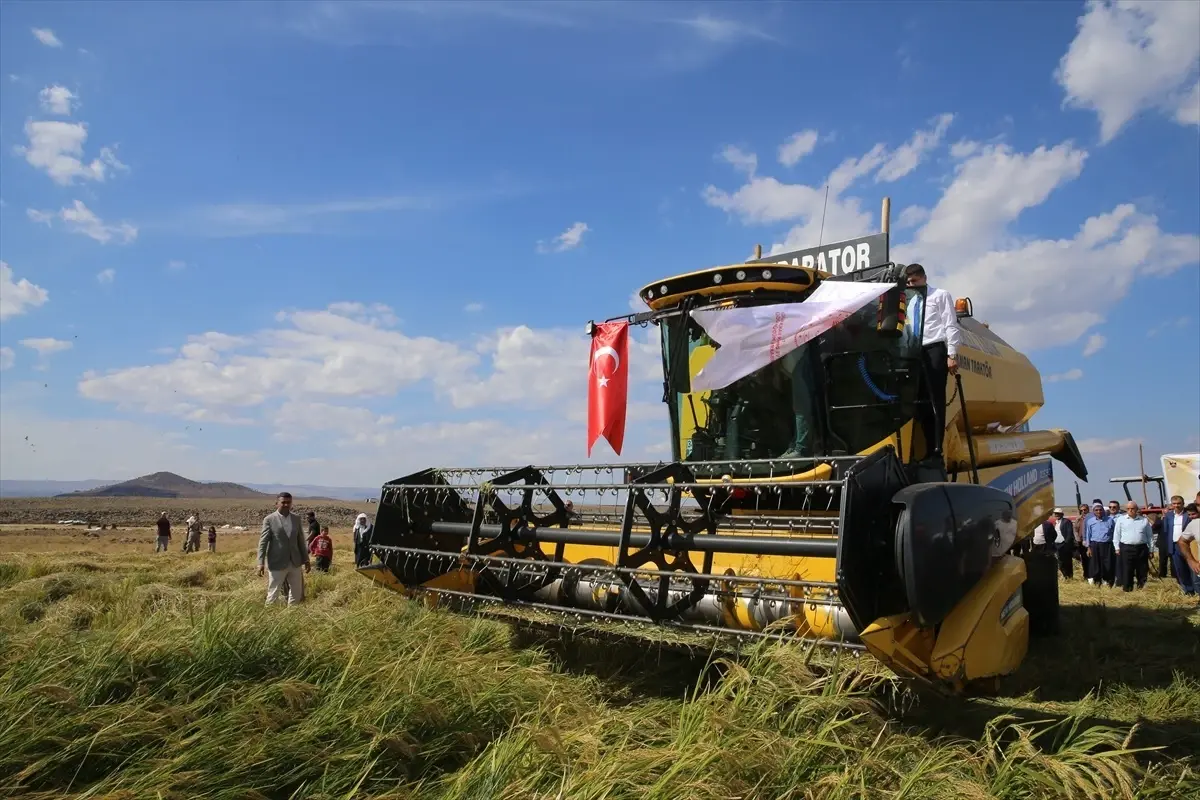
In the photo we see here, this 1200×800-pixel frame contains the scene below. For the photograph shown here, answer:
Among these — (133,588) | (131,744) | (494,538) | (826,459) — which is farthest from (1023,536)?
(133,588)

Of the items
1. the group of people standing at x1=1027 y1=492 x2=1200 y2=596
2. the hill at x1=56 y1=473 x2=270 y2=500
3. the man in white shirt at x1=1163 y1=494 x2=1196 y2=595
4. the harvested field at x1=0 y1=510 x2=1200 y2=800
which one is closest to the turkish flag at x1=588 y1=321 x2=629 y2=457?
the harvested field at x1=0 y1=510 x2=1200 y2=800

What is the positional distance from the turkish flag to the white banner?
1.47 meters

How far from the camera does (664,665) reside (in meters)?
5.41

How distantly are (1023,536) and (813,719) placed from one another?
173 inches

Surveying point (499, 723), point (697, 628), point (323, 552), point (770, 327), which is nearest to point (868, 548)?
point (697, 628)

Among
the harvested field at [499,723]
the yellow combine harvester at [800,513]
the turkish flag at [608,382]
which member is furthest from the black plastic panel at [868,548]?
the turkish flag at [608,382]

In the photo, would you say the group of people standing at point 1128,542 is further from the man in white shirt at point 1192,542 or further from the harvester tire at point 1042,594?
the harvester tire at point 1042,594

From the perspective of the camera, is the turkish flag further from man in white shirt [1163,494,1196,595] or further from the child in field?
man in white shirt [1163,494,1196,595]

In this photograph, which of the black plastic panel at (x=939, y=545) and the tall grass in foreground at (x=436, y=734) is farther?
the black plastic panel at (x=939, y=545)

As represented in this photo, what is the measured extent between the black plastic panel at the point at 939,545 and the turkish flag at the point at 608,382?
366 cm

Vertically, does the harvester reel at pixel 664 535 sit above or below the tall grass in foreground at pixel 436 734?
above

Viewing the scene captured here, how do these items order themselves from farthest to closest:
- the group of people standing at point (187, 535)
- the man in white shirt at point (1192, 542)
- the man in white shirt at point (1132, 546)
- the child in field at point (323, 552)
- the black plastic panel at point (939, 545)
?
the group of people standing at point (187, 535)
the child in field at point (323, 552)
the man in white shirt at point (1132, 546)
the man in white shirt at point (1192, 542)
the black plastic panel at point (939, 545)

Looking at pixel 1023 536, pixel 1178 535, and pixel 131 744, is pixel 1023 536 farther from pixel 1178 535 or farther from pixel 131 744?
pixel 131 744

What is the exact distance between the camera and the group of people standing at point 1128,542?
10.6m
